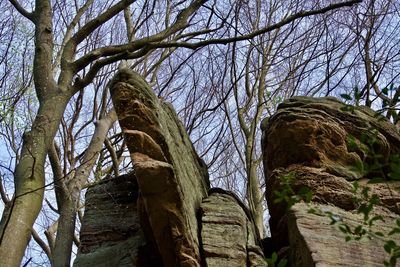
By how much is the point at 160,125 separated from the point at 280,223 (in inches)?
62.2

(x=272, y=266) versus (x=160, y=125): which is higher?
(x=160, y=125)

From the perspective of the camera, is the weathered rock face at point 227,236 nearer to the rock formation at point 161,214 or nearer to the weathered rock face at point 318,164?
the rock formation at point 161,214

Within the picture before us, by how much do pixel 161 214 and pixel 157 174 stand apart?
0.31 m

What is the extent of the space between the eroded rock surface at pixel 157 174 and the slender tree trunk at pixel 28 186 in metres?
0.89

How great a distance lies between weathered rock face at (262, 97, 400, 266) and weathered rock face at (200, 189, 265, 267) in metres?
0.32

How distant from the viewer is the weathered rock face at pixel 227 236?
13.5 ft

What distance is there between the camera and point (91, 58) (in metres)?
5.84

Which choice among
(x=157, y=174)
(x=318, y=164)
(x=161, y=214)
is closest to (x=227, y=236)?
(x=161, y=214)

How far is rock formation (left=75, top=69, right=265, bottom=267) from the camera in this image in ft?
12.8

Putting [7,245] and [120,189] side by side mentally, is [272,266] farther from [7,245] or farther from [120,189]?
[120,189]

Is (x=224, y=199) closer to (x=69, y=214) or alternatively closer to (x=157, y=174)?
(x=157, y=174)

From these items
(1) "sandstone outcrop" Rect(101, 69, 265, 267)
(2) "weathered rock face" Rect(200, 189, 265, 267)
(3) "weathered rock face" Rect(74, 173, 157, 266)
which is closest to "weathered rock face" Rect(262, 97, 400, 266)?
(2) "weathered rock face" Rect(200, 189, 265, 267)

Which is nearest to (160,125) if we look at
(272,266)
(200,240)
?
(200,240)

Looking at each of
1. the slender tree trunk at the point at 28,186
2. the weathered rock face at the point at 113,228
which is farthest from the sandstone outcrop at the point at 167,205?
the slender tree trunk at the point at 28,186
